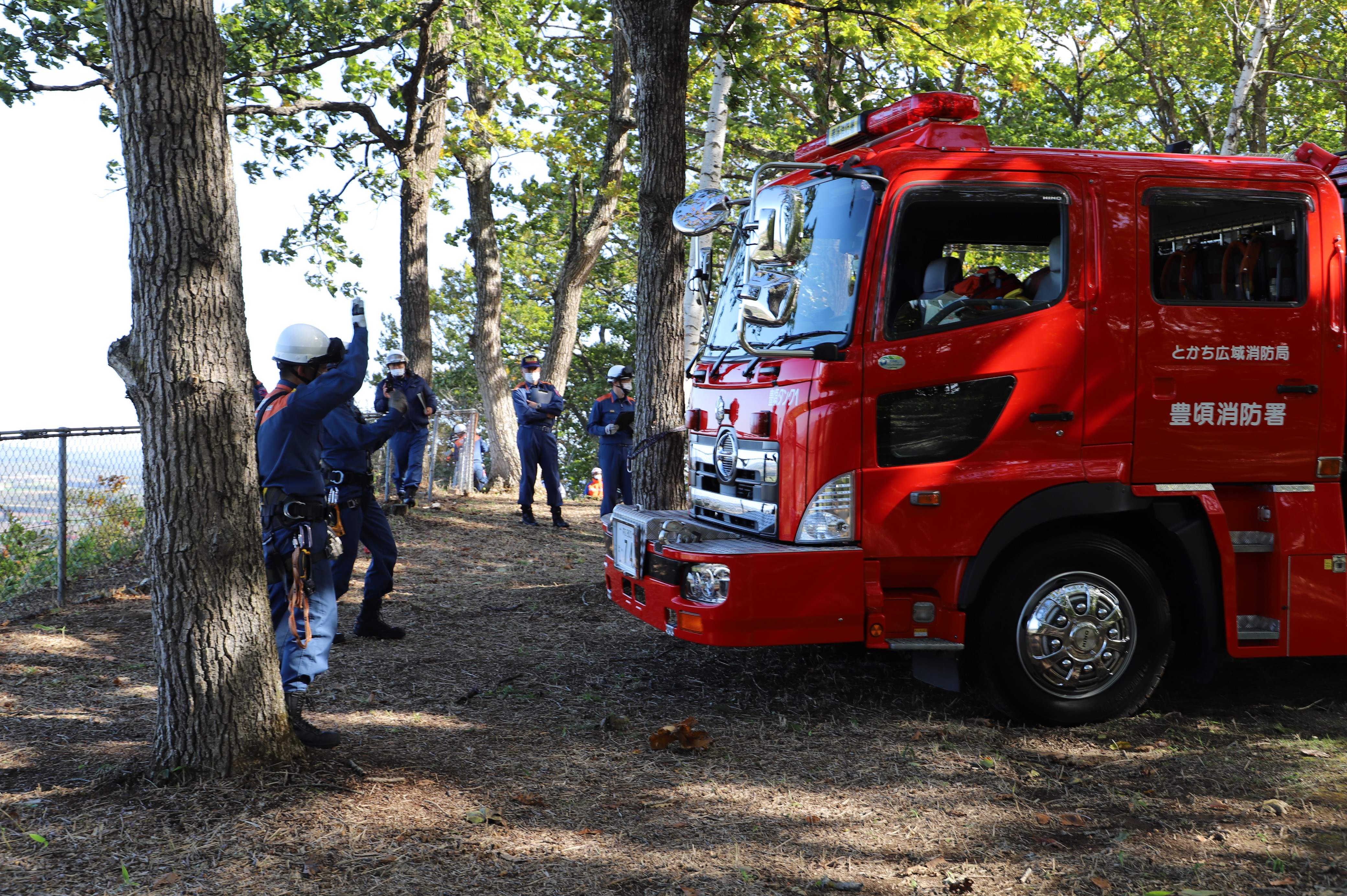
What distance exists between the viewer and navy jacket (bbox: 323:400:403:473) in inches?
262

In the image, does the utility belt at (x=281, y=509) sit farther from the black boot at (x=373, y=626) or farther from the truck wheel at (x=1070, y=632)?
the truck wheel at (x=1070, y=632)

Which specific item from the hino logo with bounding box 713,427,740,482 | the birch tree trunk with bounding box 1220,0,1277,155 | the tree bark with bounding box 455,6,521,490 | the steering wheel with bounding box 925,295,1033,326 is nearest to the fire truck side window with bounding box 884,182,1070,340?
the steering wheel with bounding box 925,295,1033,326

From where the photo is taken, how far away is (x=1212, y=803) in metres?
4.20

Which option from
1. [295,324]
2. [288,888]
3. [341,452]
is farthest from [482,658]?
[288,888]

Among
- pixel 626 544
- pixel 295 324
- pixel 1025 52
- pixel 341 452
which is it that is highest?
pixel 1025 52

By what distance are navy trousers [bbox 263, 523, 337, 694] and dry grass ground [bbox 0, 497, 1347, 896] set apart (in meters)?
0.41

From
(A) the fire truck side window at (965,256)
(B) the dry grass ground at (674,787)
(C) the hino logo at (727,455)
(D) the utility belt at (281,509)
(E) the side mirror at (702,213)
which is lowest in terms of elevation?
(B) the dry grass ground at (674,787)

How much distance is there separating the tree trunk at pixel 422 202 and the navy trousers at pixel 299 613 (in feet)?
32.0

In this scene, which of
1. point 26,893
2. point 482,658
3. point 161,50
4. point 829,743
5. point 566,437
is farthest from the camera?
point 566,437

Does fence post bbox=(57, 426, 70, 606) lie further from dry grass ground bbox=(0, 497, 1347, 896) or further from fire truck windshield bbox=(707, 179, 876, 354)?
fire truck windshield bbox=(707, 179, 876, 354)

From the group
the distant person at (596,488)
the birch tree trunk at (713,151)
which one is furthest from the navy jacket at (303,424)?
the distant person at (596,488)

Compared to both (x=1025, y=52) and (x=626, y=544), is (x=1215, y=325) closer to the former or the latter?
(x=626, y=544)

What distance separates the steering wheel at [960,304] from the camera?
488 cm

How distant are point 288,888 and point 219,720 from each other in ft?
3.31
